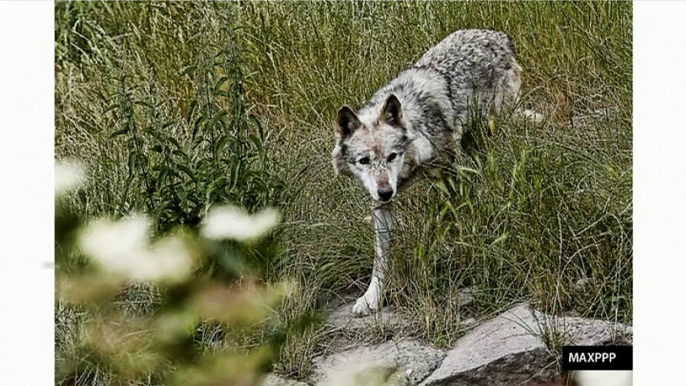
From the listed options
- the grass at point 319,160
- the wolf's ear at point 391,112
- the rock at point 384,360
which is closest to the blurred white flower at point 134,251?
the grass at point 319,160

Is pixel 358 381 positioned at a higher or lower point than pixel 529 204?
lower

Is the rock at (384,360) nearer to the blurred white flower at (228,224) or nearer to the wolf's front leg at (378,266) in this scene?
the wolf's front leg at (378,266)

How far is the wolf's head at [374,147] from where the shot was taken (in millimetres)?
3789

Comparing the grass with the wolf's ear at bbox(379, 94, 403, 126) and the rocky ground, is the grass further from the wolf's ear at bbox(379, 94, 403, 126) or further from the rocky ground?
the wolf's ear at bbox(379, 94, 403, 126)

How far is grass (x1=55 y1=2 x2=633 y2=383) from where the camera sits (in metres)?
3.90

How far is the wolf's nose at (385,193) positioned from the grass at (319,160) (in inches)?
6.1

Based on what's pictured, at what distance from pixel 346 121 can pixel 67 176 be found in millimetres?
966

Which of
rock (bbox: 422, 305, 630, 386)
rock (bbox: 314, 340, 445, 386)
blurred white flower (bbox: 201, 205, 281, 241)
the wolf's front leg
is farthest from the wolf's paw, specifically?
blurred white flower (bbox: 201, 205, 281, 241)

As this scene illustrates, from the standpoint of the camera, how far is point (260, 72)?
3.98 meters

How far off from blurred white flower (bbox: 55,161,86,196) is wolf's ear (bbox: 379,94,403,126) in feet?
3.42

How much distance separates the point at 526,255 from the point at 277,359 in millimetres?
938

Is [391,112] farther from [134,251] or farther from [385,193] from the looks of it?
[134,251]

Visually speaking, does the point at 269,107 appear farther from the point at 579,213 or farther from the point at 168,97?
the point at 579,213

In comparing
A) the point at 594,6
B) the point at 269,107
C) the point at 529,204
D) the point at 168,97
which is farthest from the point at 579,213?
the point at 168,97
